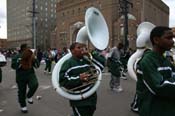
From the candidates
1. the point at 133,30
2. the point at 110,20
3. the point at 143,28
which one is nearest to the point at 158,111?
the point at 143,28

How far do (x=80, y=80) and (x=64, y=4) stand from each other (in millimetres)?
94146

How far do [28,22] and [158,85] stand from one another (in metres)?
80.9

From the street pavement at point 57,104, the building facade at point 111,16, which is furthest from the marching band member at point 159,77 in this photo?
the building facade at point 111,16

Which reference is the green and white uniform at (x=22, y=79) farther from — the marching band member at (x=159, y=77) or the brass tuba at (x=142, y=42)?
the marching band member at (x=159, y=77)

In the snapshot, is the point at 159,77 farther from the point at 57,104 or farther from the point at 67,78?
the point at 57,104

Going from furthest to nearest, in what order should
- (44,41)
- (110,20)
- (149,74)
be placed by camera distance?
(44,41)
(110,20)
(149,74)

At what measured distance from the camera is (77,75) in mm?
4598

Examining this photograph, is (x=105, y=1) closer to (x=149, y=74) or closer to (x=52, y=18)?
(x=52, y=18)

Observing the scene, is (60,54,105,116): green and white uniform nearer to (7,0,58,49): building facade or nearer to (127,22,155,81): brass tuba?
(127,22,155,81): brass tuba

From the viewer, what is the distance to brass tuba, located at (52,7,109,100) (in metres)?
4.69

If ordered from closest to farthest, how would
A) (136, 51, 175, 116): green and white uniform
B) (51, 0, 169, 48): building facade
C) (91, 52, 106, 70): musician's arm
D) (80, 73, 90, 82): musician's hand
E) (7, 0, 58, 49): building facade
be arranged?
(136, 51, 175, 116): green and white uniform, (80, 73, 90, 82): musician's hand, (91, 52, 106, 70): musician's arm, (51, 0, 169, 48): building facade, (7, 0, 58, 49): building facade

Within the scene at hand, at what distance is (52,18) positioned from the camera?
338 feet

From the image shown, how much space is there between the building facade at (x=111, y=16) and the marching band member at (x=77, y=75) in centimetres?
5707

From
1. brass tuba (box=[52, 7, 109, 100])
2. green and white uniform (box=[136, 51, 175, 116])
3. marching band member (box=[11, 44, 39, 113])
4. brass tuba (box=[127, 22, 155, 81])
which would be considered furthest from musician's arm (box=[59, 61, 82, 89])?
marching band member (box=[11, 44, 39, 113])
